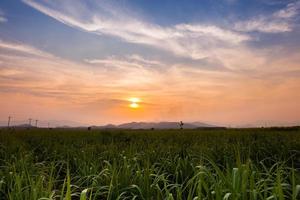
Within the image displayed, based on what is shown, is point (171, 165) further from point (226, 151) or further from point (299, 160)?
point (299, 160)

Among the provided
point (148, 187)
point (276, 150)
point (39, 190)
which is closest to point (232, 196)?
point (148, 187)

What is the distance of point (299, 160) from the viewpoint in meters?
8.80

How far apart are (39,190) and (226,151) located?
20.1ft

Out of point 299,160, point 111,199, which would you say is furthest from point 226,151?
point 111,199

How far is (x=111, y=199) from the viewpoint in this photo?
5.26 meters

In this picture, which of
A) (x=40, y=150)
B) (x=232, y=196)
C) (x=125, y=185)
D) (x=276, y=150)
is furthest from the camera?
(x=40, y=150)

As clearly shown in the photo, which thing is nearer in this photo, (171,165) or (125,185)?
(125,185)

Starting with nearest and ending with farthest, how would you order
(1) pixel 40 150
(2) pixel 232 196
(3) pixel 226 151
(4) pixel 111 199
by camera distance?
(2) pixel 232 196, (4) pixel 111 199, (3) pixel 226 151, (1) pixel 40 150

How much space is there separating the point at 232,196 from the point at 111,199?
2.17 m

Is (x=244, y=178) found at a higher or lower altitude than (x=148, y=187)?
higher

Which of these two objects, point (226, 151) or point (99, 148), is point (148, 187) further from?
point (99, 148)

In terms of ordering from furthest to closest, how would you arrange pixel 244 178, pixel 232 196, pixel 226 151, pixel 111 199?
pixel 226 151 → pixel 111 199 → pixel 244 178 → pixel 232 196

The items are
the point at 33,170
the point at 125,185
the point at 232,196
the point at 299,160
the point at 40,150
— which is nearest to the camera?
the point at 232,196

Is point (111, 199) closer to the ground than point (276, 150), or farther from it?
closer to the ground
